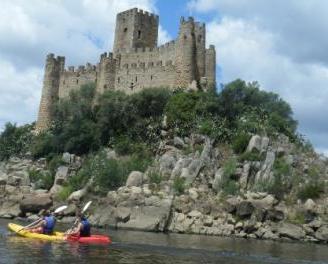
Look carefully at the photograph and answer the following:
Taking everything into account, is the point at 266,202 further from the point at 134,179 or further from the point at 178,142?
the point at 178,142

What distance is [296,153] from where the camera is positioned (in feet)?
170

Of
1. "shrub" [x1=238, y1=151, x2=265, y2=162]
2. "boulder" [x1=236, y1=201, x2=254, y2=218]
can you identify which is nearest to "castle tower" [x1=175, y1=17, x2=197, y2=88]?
"shrub" [x1=238, y1=151, x2=265, y2=162]

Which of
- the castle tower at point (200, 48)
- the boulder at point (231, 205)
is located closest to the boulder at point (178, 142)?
the castle tower at point (200, 48)

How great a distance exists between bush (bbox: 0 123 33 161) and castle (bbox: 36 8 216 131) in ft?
7.12

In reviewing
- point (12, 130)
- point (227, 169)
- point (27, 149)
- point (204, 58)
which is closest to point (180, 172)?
point (227, 169)

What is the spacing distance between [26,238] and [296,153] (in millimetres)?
26480

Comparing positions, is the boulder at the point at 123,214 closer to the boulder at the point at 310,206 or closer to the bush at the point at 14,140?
the boulder at the point at 310,206

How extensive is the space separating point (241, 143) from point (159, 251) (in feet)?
77.0

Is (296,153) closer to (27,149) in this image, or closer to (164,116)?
(164,116)

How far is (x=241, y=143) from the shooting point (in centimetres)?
5212

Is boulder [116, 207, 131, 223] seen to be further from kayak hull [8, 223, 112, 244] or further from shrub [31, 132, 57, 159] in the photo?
shrub [31, 132, 57, 159]

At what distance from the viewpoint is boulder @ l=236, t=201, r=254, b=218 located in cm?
4366

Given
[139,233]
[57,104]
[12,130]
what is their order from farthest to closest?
[12,130]
[57,104]
[139,233]

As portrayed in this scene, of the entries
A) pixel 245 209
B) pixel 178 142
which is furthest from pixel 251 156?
pixel 178 142
